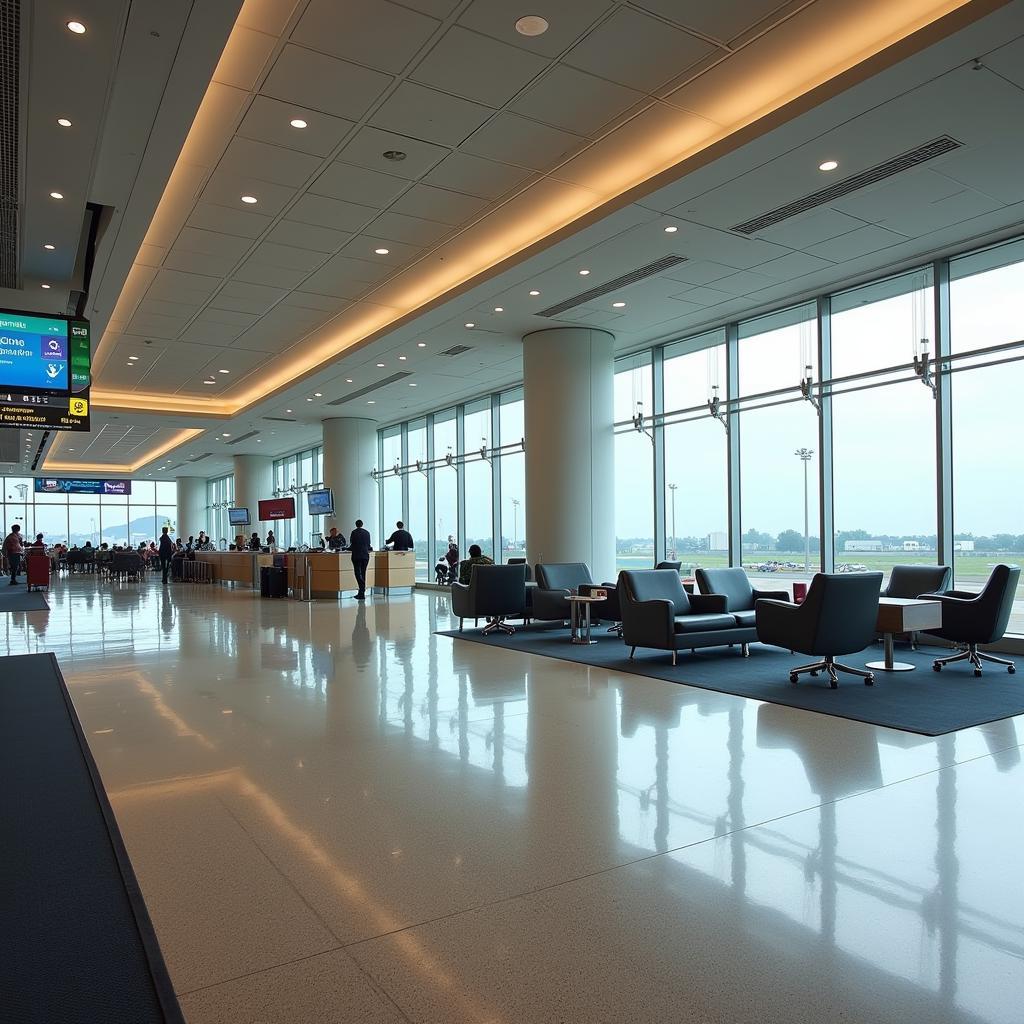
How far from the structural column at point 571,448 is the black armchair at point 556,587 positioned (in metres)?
0.91

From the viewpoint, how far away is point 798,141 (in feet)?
20.9

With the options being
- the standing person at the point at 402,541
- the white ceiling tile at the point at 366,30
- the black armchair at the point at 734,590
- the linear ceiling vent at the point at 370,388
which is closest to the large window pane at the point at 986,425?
the black armchair at the point at 734,590

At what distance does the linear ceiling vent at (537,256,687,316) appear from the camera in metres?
9.11

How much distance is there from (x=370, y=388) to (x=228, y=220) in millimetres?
7680

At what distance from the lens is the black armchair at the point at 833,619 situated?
663cm

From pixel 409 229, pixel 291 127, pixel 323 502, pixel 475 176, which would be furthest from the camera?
pixel 323 502

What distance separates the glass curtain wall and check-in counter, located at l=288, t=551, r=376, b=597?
19.9m

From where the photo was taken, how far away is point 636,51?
5.79 meters

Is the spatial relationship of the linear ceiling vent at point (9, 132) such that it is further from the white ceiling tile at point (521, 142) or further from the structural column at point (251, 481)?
the structural column at point (251, 481)

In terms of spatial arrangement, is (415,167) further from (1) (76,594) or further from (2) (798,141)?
(1) (76,594)

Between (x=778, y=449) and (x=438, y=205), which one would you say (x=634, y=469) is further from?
(x=438, y=205)

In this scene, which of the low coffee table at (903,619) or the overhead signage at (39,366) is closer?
the low coffee table at (903,619)

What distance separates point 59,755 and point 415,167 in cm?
562

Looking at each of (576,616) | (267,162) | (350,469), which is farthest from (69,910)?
(350,469)
